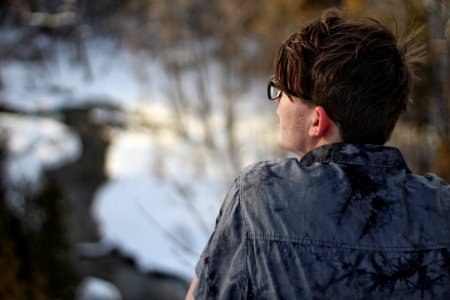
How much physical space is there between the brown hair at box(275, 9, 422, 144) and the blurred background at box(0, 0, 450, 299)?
306 cm

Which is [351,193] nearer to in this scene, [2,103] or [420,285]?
[420,285]

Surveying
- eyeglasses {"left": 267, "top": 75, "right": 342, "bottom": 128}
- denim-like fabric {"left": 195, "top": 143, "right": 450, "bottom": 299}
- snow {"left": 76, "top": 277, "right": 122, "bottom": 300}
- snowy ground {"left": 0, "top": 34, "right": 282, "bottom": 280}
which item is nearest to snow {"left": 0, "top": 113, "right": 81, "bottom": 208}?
snowy ground {"left": 0, "top": 34, "right": 282, "bottom": 280}

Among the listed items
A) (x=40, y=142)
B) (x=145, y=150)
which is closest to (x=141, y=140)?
(x=145, y=150)

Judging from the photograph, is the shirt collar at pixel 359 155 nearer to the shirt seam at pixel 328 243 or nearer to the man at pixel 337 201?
the man at pixel 337 201

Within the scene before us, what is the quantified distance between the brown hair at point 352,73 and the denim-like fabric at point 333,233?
2.5 inches

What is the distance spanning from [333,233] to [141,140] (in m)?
13.3

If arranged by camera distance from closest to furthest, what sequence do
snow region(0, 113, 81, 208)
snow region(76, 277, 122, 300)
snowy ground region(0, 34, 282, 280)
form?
snow region(0, 113, 81, 208)
snowy ground region(0, 34, 282, 280)
snow region(76, 277, 122, 300)

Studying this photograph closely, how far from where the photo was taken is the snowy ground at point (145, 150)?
9.09m

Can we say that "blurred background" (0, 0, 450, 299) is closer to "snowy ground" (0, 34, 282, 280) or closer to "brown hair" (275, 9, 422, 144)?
"snowy ground" (0, 34, 282, 280)

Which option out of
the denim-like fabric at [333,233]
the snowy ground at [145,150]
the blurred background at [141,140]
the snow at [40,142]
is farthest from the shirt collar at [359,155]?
the snow at [40,142]

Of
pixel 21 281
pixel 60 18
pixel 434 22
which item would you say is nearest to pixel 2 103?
pixel 60 18

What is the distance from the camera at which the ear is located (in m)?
1.26

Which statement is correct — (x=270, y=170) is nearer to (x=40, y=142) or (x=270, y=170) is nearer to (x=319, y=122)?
(x=319, y=122)

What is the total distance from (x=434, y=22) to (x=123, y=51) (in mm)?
14640
